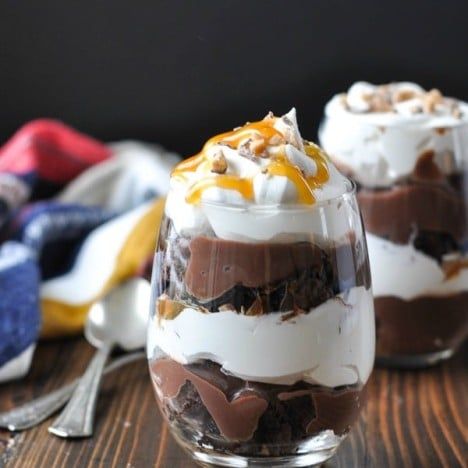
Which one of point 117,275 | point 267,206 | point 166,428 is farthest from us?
point 117,275

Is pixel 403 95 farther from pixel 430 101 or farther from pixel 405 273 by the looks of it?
pixel 405 273

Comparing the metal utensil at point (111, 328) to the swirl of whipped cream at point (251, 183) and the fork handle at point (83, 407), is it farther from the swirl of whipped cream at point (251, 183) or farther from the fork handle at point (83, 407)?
the swirl of whipped cream at point (251, 183)

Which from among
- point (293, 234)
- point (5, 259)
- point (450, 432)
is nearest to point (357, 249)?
point (293, 234)

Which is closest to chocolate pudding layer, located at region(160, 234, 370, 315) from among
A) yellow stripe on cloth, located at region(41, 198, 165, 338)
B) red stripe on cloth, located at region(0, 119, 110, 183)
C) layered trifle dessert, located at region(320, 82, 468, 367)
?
layered trifle dessert, located at region(320, 82, 468, 367)

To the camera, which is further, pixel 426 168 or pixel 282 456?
pixel 426 168

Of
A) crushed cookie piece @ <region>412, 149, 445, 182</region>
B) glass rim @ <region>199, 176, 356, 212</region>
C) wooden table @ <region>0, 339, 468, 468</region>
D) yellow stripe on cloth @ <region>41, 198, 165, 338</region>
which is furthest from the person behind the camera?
yellow stripe on cloth @ <region>41, 198, 165, 338</region>

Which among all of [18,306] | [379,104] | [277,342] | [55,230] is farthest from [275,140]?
[55,230]

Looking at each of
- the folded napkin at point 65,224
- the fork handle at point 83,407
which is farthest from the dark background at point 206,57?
the fork handle at point 83,407

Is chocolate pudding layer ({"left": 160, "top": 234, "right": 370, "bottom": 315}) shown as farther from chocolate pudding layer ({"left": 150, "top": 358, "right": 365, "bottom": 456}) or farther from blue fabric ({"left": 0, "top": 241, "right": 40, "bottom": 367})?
blue fabric ({"left": 0, "top": 241, "right": 40, "bottom": 367})
